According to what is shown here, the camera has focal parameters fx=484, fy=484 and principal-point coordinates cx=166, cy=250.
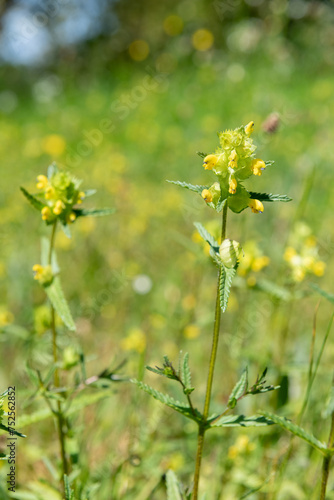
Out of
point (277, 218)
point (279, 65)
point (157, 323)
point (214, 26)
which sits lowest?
point (157, 323)

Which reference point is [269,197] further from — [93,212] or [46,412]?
[46,412]

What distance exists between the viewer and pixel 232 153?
2.98 feet

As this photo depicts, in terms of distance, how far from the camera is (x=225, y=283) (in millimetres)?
873

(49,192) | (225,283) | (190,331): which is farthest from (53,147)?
(225,283)

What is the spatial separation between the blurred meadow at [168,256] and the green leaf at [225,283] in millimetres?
248

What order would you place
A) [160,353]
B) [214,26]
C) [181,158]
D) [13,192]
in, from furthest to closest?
1. [214,26]
2. [181,158]
3. [13,192]
4. [160,353]

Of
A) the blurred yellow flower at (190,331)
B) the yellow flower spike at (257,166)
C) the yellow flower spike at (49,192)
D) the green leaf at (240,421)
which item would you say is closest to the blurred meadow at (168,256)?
the blurred yellow flower at (190,331)

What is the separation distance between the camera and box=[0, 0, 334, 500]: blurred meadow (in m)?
1.61

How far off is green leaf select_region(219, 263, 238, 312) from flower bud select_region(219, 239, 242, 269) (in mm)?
10

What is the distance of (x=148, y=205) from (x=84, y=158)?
141 cm

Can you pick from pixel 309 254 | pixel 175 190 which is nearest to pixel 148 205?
pixel 175 190

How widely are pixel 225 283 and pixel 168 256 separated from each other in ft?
7.01

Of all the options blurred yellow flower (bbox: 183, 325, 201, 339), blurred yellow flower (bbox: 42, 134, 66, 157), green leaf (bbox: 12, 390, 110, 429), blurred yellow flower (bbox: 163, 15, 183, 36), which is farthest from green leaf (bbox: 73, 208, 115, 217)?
blurred yellow flower (bbox: 163, 15, 183, 36)

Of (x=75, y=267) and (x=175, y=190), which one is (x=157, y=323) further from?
(x=175, y=190)
